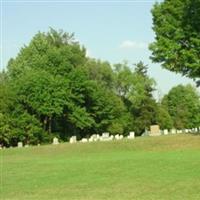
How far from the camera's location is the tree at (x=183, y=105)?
103m

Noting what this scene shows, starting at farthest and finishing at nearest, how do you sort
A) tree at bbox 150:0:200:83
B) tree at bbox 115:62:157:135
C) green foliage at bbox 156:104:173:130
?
1. green foliage at bbox 156:104:173:130
2. tree at bbox 115:62:157:135
3. tree at bbox 150:0:200:83

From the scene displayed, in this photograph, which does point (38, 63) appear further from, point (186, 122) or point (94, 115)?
point (186, 122)

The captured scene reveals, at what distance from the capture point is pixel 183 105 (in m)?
110

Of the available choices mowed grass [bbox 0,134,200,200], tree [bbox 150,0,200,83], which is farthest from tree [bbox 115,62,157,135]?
mowed grass [bbox 0,134,200,200]

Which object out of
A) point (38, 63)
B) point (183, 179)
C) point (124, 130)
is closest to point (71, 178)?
point (183, 179)

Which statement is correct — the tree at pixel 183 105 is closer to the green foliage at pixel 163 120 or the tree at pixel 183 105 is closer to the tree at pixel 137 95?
the green foliage at pixel 163 120

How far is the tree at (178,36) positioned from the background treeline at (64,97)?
2083cm

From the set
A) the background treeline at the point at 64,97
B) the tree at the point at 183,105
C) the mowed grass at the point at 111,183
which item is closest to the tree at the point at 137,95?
the background treeline at the point at 64,97

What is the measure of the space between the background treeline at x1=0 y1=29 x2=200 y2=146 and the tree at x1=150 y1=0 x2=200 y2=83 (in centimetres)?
2083

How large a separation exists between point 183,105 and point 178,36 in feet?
225

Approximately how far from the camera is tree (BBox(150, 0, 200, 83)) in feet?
138

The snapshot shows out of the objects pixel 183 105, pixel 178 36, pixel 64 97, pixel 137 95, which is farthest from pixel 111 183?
pixel 183 105

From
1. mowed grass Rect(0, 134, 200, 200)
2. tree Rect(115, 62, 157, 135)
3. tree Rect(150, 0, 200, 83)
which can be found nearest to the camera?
mowed grass Rect(0, 134, 200, 200)

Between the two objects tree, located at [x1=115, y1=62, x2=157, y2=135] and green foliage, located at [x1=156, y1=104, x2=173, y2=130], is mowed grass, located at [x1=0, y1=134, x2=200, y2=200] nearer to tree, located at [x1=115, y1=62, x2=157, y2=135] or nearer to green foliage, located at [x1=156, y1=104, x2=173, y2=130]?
tree, located at [x1=115, y1=62, x2=157, y2=135]
